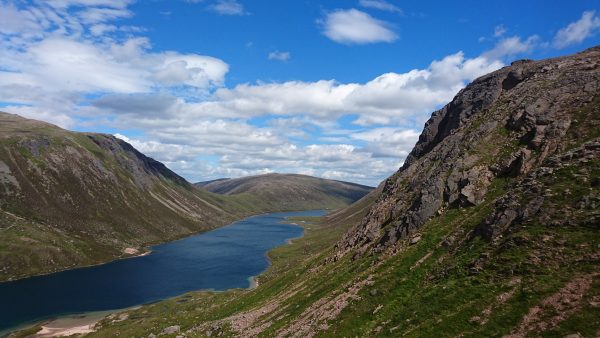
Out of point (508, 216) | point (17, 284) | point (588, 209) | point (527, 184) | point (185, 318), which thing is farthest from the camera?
point (17, 284)

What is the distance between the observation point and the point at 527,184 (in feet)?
133

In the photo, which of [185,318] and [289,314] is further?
[185,318]

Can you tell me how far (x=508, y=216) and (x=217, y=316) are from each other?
59.4m

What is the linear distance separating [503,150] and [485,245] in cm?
2524

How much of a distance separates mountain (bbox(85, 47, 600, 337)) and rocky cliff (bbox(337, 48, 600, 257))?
221 mm

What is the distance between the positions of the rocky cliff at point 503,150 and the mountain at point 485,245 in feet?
0.73

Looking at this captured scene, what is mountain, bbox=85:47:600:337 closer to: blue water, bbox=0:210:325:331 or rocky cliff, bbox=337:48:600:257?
rocky cliff, bbox=337:48:600:257

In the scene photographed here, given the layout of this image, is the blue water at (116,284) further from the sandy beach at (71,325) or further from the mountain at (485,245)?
the mountain at (485,245)

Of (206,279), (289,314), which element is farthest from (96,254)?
(289,314)

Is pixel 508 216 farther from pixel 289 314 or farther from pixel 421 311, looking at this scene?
pixel 289 314

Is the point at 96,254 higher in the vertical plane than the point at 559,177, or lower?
lower

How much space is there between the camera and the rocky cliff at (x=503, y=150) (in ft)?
159

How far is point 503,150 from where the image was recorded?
186 feet

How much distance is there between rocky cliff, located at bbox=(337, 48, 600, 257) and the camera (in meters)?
48.3
